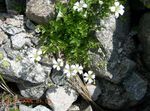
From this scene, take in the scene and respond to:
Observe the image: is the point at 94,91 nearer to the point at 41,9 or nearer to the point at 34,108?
the point at 34,108

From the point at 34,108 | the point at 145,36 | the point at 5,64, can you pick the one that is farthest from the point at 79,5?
the point at 34,108

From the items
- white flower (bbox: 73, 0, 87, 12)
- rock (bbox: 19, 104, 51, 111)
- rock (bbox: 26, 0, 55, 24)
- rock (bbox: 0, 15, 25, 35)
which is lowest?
rock (bbox: 19, 104, 51, 111)

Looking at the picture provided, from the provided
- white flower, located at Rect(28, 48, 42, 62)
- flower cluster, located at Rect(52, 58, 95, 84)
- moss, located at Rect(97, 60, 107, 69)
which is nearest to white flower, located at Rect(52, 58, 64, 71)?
flower cluster, located at Rect(52, 58, 95, 84)

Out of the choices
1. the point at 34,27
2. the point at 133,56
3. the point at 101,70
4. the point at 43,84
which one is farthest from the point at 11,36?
the point at 133,56

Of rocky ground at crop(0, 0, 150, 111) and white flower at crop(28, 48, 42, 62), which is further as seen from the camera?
rocky ground at crop(0, 0, 150, 111)

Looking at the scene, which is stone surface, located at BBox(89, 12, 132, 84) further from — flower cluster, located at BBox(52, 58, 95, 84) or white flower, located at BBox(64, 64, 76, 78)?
white flower, located at BBox(64, 64, 76, 78)

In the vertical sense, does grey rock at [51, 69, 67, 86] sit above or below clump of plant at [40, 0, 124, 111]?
below

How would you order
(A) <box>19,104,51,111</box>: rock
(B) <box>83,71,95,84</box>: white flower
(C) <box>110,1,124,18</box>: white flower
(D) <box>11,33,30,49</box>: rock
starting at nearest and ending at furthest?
(C) <box>110,1,124,18</box>: white flower → (B) <box>83,71,95,84</box>: white flower → (D) <box>11,33,30,49</box>: rock → (A) <box>19,104,51,111</box>: rock
